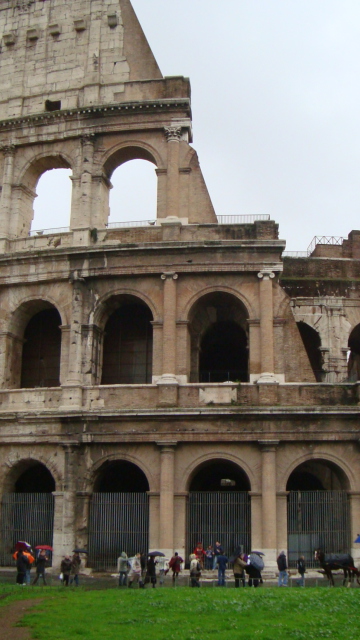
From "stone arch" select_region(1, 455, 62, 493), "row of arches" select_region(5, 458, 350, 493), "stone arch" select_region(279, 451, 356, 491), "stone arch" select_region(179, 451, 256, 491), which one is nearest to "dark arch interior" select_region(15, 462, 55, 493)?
"row of arches" select_region(5, 458, 350, 493)

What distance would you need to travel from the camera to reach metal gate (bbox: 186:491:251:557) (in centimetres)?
1966

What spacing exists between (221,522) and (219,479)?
2.56m

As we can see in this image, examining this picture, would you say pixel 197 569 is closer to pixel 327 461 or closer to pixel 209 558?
pixel 209 558

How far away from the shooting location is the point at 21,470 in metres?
21.2

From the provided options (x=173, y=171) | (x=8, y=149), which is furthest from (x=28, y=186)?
(x=173, y=171)

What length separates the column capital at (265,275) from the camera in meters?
20.6

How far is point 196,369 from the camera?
69.9 feet

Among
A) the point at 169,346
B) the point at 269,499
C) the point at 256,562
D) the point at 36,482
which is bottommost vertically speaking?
the point at 256,562

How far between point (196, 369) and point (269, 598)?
30.5 feet

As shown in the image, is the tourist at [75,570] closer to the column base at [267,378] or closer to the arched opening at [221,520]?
the arched opening at [221,520]

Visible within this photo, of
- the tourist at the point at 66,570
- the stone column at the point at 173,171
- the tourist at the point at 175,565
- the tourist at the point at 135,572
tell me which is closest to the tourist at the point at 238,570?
the tourist at the point at 175,565

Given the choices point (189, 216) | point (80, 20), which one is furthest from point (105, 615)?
point (80, 20)

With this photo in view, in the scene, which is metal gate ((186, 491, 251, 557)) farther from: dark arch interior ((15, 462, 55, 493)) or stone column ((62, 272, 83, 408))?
dark arch interior ((15, 462, 55, 493))

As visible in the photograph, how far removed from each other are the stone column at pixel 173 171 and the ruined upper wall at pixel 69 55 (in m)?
2.08
